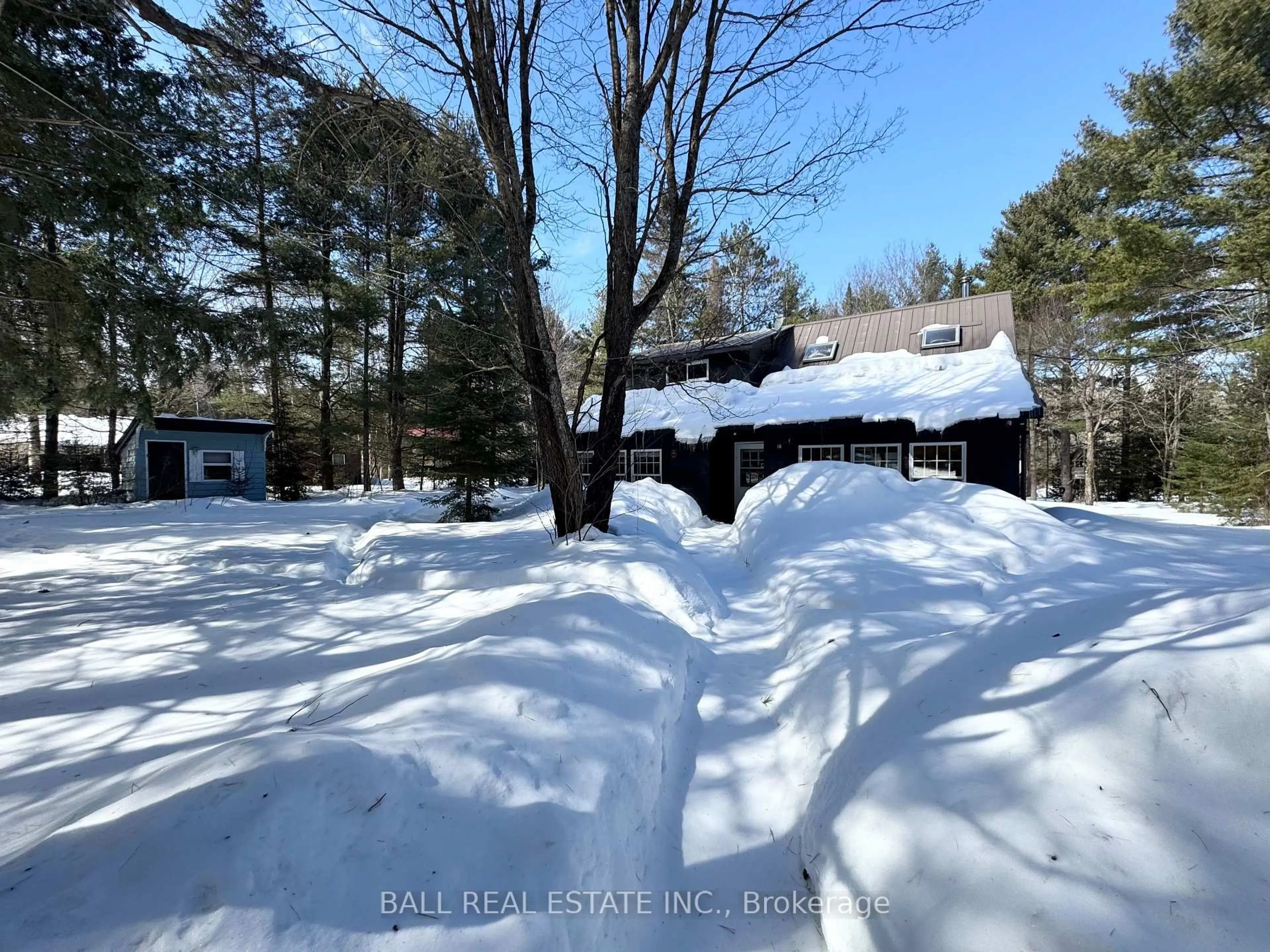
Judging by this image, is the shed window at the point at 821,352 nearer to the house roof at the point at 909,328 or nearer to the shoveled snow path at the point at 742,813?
the house roof at the point at 909,328

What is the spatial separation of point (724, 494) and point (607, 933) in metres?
11.7

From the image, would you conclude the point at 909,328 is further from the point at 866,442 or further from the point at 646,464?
the point at 646,464

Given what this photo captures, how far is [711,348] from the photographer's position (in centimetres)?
902

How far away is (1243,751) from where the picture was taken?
4.96ft

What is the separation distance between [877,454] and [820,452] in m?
1.26

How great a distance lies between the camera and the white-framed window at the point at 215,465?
589 inches

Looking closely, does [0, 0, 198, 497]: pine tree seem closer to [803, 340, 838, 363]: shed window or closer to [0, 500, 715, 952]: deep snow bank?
[0, 500, 715, 952]: deep snow bank

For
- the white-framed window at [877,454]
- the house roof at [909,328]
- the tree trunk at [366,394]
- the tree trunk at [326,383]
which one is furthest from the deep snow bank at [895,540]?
the tree trunk at [366,394]

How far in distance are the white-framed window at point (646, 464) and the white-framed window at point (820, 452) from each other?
377 cm

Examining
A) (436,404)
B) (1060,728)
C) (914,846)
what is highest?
(436,404)

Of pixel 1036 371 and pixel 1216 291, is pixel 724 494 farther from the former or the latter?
pixel 1036 371

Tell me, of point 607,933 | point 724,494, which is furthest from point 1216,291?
point 607,933

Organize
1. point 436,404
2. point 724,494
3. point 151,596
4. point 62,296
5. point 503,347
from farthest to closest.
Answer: point 724,494 < point 436,404 < point 503,347 < point 62,296 < point 151,596

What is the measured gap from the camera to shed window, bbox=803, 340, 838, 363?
598 inches
